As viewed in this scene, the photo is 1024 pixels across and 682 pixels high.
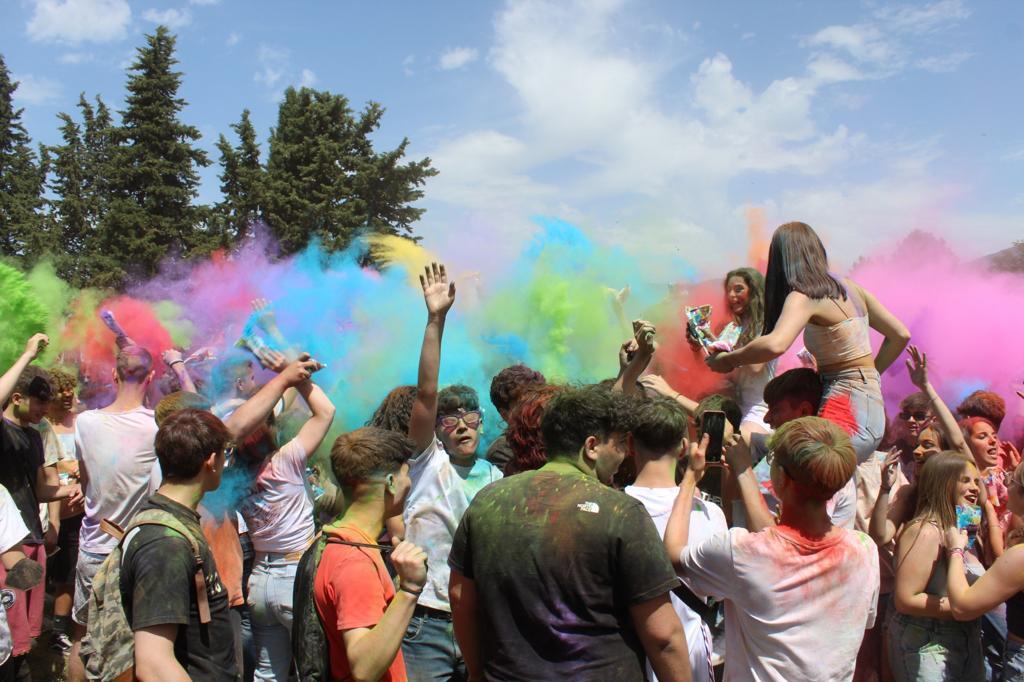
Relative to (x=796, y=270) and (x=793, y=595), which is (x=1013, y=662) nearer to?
(x=793, y=595)

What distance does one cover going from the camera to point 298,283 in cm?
842

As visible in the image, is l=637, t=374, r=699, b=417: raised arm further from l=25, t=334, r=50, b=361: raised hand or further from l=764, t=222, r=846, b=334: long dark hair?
l=25, t=334, r=50, b=361: raised hand

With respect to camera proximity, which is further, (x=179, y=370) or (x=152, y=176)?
(x=152, y=176)

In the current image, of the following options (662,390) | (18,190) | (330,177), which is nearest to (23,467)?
(662,390)

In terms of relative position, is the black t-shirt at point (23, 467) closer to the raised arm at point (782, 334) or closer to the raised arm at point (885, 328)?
the raised arm at point (782, 334)

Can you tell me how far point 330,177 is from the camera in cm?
2702

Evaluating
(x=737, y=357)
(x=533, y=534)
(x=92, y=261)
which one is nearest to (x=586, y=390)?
(x=533, y=534)

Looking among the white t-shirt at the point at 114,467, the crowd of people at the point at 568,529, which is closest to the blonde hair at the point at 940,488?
the crowd of people at the point at 568,529

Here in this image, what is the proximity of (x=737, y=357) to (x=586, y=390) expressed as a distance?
1.08m

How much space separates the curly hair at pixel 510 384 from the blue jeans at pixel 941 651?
2.15 meters

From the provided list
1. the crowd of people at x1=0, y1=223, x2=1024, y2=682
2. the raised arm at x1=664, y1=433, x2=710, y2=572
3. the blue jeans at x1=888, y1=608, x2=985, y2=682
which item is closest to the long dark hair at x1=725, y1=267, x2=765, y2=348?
the crowd of people at x1=0, y1=223, x2=1024, y2=682

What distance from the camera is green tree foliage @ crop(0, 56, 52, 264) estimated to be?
90.4 ft

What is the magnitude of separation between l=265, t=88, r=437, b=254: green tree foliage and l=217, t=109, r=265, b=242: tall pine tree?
592 mm

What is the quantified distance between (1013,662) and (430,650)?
2.61m
